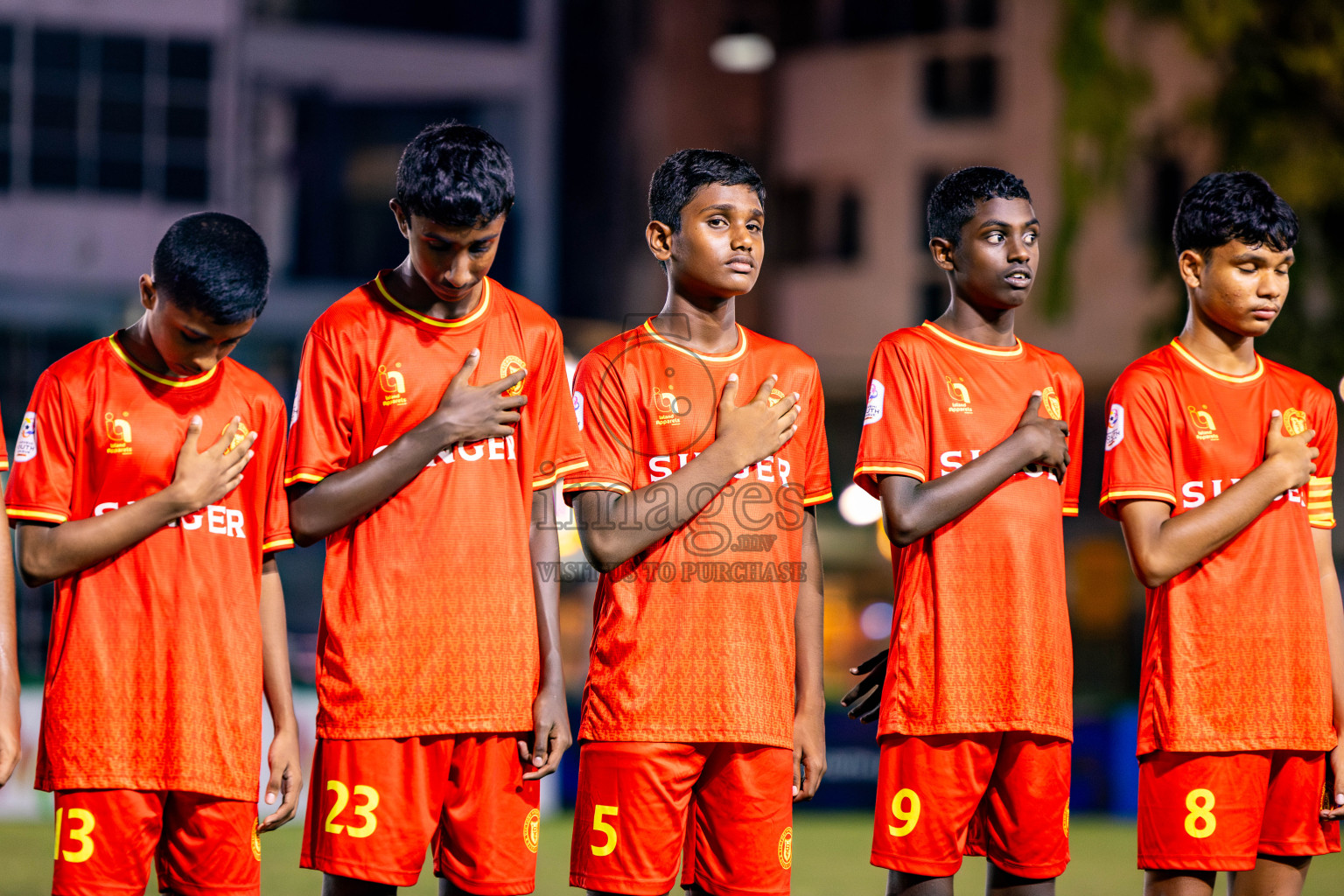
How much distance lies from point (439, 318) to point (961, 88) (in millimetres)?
21038

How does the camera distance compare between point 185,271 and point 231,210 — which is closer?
point 185,271

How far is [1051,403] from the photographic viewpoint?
4.05 meters

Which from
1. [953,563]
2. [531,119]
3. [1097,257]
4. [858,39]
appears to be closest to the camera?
[953,563]

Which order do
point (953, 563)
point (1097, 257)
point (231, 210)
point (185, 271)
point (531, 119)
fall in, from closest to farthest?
point (185, 271), point (953, 563), point (231, 210), point (531, 119), point (1097, 257)

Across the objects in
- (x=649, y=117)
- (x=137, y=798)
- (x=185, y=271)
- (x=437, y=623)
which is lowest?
(x=137, y=798)

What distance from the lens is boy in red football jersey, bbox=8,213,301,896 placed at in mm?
3469

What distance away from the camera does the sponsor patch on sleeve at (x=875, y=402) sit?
399cm

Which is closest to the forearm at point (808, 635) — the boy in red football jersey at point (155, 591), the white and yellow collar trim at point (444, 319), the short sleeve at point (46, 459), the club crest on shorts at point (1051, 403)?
the club crest on shorts at point (1051, 403)

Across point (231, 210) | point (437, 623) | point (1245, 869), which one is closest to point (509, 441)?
point (437, 623)

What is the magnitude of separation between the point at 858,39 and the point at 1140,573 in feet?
70.6

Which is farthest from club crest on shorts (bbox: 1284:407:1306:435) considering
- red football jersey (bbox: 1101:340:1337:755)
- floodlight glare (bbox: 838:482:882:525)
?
floodlight glare (bbox: 838:482:882:525)

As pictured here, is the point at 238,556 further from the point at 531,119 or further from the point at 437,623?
the point at 531,119

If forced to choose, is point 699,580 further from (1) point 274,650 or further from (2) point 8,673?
(2) point 8,673

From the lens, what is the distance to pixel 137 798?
348cm
